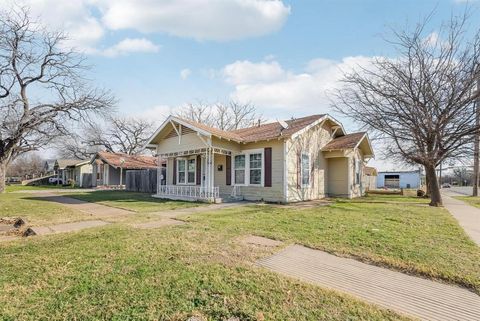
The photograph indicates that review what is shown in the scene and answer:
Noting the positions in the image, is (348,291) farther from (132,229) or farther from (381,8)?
(381,8)

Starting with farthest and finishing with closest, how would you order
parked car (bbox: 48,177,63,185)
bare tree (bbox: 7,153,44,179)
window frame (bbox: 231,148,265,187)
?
1. bare tree (bbox: 7,153,44,179)
2. parked car (bbox: 48,177,63,185)
3. window frame (bbox: 231,148,265,187)

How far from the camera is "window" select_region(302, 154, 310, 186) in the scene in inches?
571

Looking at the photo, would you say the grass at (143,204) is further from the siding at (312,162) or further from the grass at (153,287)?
the grass at (153,287)

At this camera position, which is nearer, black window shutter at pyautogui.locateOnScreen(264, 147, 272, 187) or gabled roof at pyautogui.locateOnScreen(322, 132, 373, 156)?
black window shutter at pyautogui.locateOnScreen(264, 147, 272, 187)

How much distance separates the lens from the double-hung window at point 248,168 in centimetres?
1385

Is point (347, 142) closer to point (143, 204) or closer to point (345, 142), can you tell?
point (345, 142)

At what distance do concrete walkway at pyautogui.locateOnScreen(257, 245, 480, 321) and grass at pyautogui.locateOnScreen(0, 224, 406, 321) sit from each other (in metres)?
0.31

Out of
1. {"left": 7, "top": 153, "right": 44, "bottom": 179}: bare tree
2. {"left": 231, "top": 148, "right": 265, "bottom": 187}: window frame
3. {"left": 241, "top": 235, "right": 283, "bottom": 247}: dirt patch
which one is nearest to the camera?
{"left": 241, "top": 235, "right": 283, "bottom": 247}: dirt patch

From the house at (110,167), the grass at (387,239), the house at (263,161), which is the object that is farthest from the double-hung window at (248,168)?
the house at (110,167)

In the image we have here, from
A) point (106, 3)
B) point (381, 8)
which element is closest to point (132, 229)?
point (106, 3)

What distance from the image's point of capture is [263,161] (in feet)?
44.7

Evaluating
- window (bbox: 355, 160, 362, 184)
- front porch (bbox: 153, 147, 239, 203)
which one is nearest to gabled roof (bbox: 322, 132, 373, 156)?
window (bbox: 355, 160, 362, 184)

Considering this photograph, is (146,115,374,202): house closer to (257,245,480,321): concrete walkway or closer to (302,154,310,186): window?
(302,154,310,186): window

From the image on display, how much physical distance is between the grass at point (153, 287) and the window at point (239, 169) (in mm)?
9304
